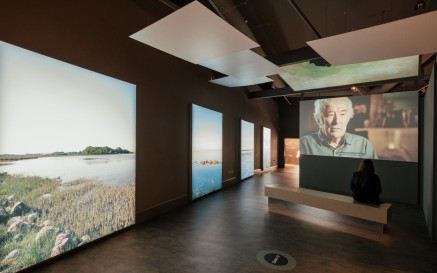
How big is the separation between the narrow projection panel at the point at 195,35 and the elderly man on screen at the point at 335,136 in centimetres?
543

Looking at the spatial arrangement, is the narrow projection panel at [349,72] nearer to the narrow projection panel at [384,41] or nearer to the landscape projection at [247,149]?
the narrow projection panel at [384,41]

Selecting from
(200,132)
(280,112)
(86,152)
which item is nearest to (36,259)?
(86,152)

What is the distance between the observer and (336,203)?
4.27 m

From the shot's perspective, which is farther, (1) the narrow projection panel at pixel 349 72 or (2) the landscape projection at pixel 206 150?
(2) the landscape projection at pixel 206 150

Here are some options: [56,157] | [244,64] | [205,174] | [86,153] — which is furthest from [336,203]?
[56,157]

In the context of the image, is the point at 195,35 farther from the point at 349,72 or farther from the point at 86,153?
the point at 349,72

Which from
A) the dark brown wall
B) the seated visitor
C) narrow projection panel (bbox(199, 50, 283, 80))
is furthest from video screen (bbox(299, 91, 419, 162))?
narrow projection panel (bbox(199, 50, 283, 80))

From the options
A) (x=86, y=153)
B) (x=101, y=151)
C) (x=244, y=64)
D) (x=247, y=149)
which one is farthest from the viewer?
(x=247, y=149)

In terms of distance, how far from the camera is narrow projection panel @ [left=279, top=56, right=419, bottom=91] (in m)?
5.05

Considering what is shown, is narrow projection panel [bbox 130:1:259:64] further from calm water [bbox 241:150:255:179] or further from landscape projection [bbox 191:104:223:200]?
calm water [bbox 241:150:255:179]

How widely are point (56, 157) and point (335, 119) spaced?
7539mm

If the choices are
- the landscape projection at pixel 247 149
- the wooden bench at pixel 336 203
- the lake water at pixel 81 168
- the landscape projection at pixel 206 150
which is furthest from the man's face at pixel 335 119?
the lake water at pixel 81 168

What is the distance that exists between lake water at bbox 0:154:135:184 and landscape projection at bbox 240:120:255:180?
5407 millimetres

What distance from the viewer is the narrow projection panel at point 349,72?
5.05m
